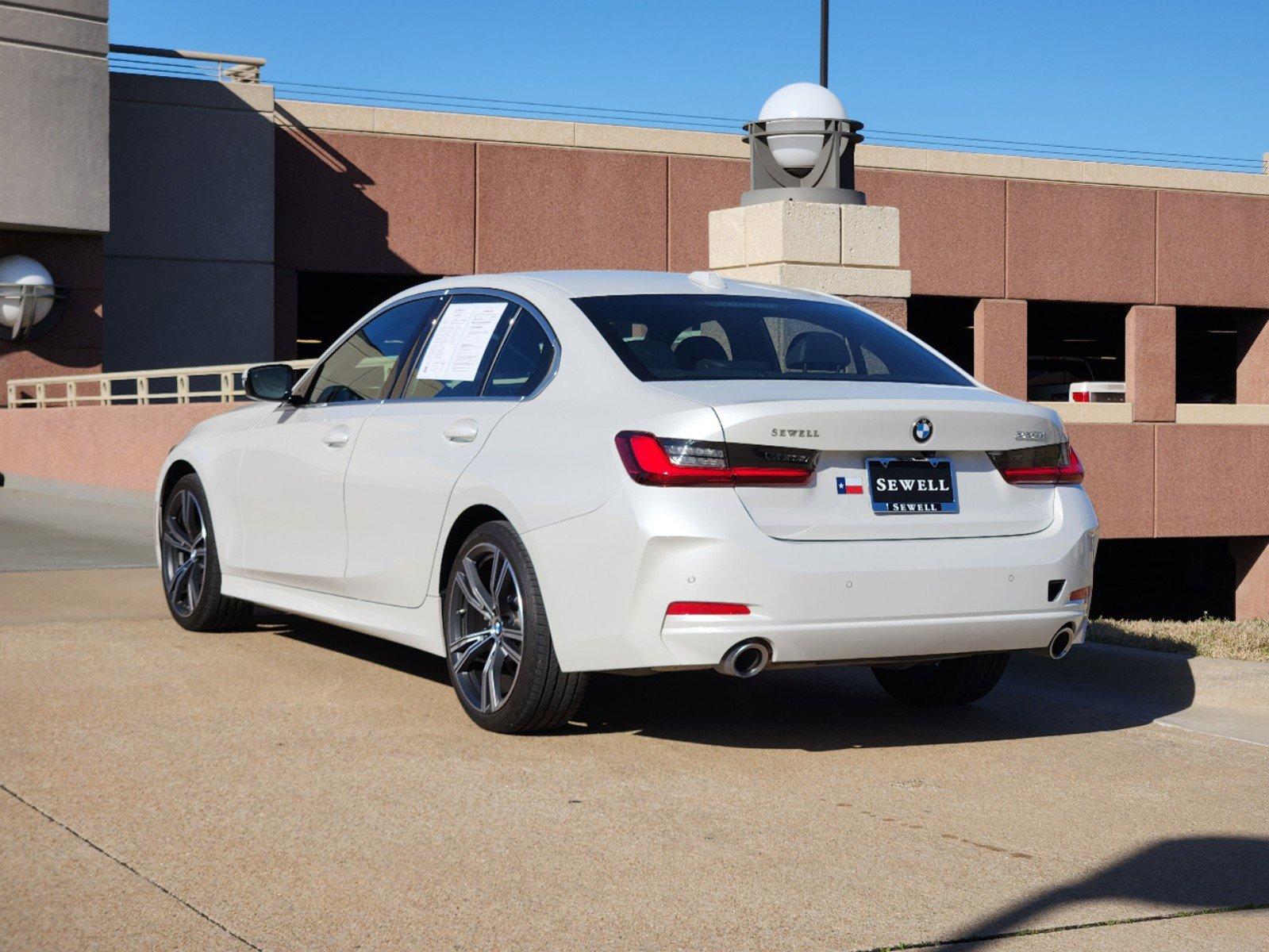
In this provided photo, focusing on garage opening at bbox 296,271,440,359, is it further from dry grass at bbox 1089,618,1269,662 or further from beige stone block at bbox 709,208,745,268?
dry grass at bbox 1089,618,1269,662

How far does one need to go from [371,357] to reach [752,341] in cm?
195

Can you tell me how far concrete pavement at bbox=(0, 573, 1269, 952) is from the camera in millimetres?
4148

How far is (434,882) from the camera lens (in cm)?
443

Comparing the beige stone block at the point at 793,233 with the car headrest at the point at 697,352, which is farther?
the beige stone block at the point at 793,233

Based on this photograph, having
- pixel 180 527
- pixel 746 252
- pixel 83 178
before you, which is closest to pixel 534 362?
pixel 180 527

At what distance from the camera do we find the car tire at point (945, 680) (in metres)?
6.99

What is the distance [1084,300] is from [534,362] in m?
28.9

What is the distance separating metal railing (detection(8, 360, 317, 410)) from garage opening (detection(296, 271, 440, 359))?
3004 mm

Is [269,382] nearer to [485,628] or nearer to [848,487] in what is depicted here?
[485,628]

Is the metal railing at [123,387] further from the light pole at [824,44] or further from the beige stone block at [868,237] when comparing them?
the light pole at [824,44]

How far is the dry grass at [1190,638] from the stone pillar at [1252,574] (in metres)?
10.6

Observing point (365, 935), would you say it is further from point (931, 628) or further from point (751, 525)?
point (931, 628)

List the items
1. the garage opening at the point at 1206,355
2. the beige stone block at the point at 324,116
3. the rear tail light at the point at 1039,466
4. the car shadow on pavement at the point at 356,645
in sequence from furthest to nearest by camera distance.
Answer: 1. the garage opening at the point at 1206,355
2. the beige stone block at the point at 324,116
3. the car shadow on pavement at the point at 356,645
4. the rear tail light at the point at 1039,466

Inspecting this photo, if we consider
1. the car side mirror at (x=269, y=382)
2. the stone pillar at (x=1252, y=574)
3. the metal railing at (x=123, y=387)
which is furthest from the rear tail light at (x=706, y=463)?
the stone pillar at (x=1252, y=574)
